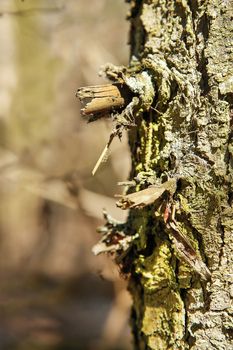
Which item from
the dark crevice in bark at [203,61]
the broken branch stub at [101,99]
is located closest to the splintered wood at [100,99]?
the broken branch stub at [101,99]

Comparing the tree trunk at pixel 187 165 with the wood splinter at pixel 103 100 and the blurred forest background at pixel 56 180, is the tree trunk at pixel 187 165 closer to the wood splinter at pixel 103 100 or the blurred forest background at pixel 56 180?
the wood splinter at pixel 103 100

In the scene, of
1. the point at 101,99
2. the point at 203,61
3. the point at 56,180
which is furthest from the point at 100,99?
the point at 56,180

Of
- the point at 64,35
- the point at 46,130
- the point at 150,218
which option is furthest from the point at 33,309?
the point at 150,218

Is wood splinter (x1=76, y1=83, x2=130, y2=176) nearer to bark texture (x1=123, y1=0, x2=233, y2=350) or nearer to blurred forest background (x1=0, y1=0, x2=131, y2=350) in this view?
bark texture (x1=123, y1=0, x2=233, y2=350)

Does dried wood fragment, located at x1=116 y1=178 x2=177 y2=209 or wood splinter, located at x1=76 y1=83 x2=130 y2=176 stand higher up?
wood splinter, located at x1=76 y1=83 x2=130 y2=176

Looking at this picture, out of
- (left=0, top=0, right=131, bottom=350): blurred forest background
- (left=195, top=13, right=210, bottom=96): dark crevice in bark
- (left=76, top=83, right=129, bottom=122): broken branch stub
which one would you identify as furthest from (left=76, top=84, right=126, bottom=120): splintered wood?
(left=0, top=0, right=131, bottom=350): blurred forest background

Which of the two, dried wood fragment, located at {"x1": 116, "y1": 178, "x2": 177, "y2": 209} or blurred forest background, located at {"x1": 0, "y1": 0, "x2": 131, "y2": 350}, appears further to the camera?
blurred forest background, located at {"x1": 0, "y1": 0, "x2": 131, "y2": 350}

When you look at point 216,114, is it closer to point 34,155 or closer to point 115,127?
point 115,127
